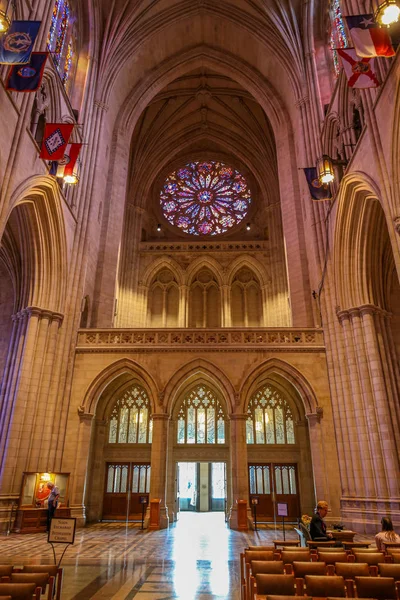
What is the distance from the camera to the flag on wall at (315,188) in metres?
13.4

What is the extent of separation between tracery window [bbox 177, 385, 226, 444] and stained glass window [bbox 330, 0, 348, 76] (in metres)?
13.4

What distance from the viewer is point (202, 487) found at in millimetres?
19969

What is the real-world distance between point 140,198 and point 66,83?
934cm

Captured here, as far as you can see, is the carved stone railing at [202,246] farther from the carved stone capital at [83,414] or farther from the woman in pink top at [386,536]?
the woman in pink top at [386,536]

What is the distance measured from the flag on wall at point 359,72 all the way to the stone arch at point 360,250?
3102 millimetres

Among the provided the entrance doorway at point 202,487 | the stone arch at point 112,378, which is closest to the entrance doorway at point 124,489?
the stone arch at point 112,378

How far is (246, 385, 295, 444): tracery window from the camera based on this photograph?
16.8 meters

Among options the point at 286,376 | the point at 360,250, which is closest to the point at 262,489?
the point at 286,376

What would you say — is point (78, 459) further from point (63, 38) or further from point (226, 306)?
point (63, 38)

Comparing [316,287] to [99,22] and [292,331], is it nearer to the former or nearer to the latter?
[292,331]

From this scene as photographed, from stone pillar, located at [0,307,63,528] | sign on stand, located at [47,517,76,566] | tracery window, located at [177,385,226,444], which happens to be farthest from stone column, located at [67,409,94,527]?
sign on stand, located at [47,517,76,566]

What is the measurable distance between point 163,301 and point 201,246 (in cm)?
384

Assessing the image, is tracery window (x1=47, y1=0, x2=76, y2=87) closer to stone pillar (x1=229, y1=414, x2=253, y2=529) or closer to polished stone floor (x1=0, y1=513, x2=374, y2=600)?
stone pillar (x1=229, y1=414, x2=253, y2=529)

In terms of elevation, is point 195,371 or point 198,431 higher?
point 195,371
